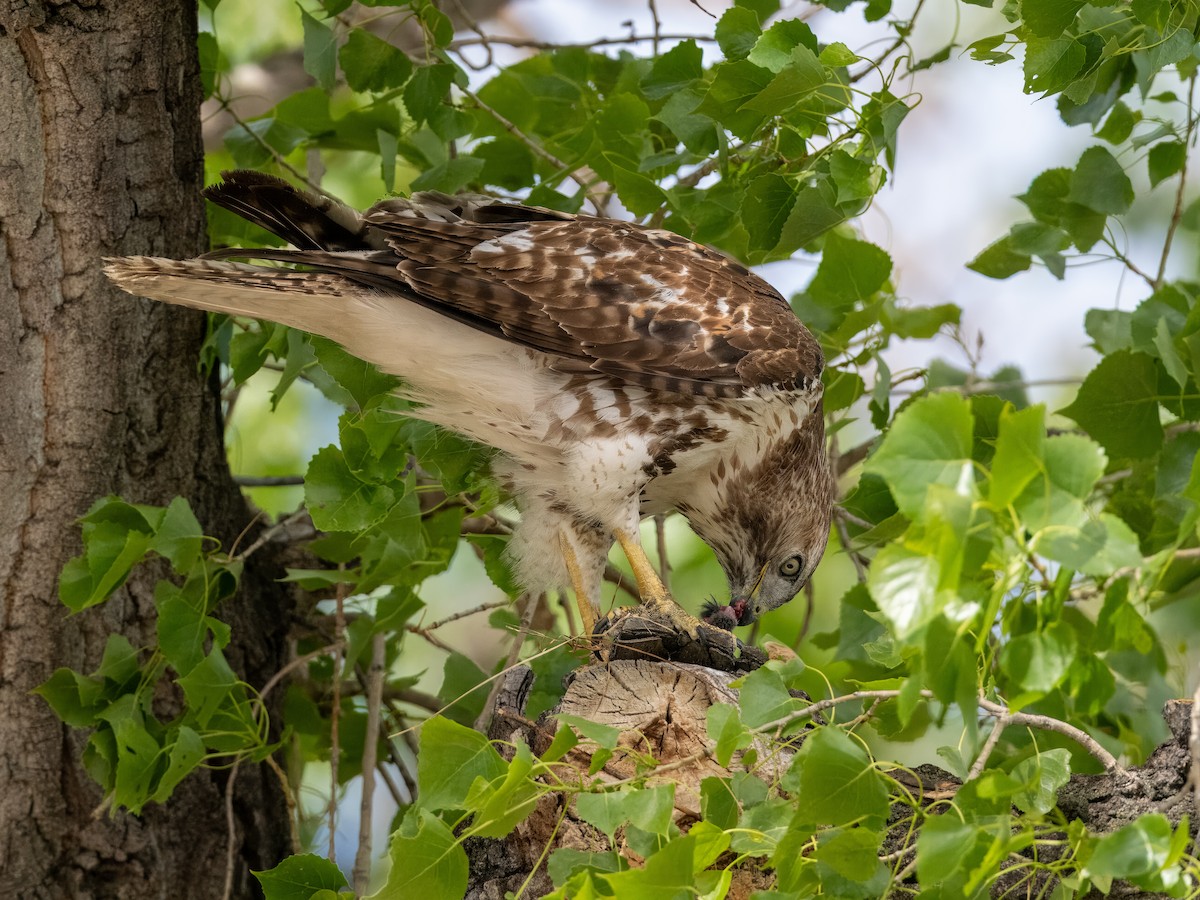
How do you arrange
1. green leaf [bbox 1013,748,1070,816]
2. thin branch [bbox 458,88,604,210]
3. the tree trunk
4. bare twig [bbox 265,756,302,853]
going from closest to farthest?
green leaf [bbox 1013,748,1070,816] → the tree trunk → bare twig [bbox 265,756,302,853] → thin branch [bbox 458,88,604,210]

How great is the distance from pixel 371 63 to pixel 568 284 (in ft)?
3.67

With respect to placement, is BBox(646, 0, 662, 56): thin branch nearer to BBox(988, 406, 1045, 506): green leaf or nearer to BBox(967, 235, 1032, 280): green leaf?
BBox(967, 235, 1032, 280): green leaf

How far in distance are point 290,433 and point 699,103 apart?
4457 mm

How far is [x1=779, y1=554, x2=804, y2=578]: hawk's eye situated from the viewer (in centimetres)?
412

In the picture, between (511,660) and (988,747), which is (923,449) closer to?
(988,747)

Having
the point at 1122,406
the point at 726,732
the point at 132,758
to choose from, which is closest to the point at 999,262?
the point at 1122,406

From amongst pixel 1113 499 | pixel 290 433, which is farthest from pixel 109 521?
pixel 290 433

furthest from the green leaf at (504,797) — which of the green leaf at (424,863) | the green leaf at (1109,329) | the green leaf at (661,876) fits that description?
the green leaf at (1109,329)

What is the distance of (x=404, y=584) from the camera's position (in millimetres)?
3658

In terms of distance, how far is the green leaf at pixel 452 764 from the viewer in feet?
7.41

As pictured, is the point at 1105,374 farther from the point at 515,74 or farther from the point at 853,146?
the point at 515,74

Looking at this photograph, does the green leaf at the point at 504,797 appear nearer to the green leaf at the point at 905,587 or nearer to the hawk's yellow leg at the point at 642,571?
Result: the green leaf at the point at 905,587

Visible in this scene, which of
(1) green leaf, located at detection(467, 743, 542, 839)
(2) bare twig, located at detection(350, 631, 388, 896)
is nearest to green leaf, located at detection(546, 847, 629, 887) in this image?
(1) green leaf, located at detection(467, 743, 542, 839)

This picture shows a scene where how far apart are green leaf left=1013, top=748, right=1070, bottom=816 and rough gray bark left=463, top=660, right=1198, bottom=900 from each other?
31cm
